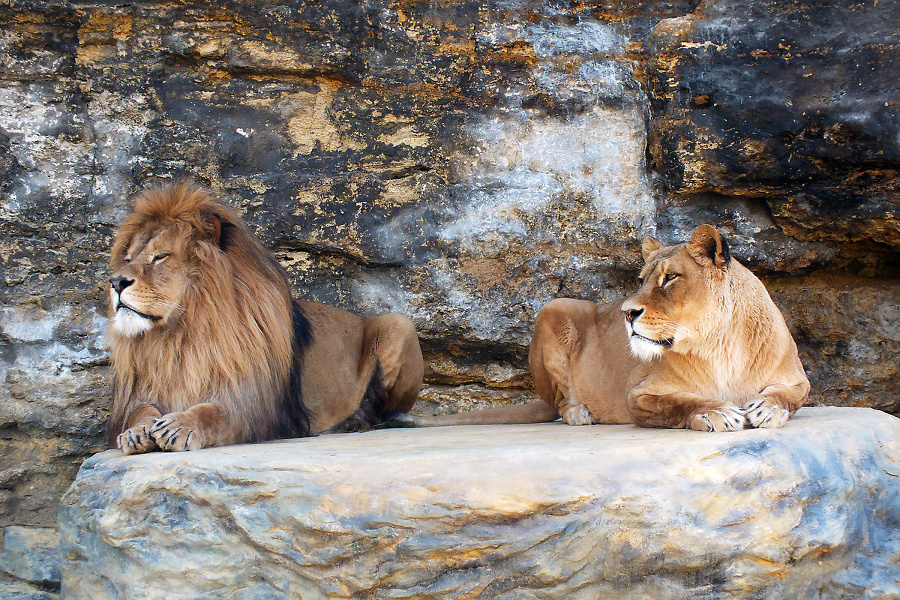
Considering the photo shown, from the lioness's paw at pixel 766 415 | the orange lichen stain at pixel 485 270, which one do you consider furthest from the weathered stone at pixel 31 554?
the lioness's paw at pixel 766 415

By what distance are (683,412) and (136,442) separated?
262 cm

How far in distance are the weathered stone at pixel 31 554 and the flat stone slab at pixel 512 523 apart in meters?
2.05

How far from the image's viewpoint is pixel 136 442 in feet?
13.4

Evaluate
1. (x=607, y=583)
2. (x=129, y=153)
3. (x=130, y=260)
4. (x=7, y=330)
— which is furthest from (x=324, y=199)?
(x=607, y=583)

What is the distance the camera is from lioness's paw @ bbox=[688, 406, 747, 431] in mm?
3889

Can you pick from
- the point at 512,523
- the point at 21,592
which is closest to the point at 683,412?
the point at 512,523

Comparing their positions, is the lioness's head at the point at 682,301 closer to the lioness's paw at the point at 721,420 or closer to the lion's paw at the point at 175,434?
the lioness's paw at the point at 721,420

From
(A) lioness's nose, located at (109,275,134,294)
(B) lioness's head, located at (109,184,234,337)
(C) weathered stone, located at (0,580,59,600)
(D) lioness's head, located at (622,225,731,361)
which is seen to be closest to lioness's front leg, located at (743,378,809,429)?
(D) lioness's head, located at (622,225,731,361)

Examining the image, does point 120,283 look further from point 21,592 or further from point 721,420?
point 721,420

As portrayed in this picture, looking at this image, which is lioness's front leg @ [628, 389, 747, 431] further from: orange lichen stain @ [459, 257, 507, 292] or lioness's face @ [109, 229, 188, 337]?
lioness's face @ [109, 229, 188, 337]

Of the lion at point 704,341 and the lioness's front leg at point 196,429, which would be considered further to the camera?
the lion at point 704,341

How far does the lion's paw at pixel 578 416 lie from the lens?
210 inches

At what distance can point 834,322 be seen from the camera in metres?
6.13

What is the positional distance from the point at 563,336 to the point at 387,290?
1384mm
